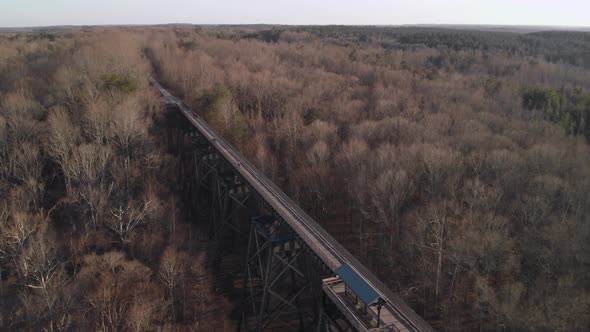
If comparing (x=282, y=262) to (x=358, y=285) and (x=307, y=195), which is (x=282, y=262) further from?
(x=307, y=195)

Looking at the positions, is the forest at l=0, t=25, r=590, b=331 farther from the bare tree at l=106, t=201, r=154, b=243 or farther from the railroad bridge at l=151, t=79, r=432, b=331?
the railroad bridge at l=151, t=79, r=432, b=331

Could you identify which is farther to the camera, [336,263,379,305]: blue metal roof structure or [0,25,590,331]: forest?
[0,25,590,331]: forest

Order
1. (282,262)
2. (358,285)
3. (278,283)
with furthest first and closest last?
(278,283) → (282,262) → (358,285)

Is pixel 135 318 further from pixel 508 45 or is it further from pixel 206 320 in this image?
pixel 508 45

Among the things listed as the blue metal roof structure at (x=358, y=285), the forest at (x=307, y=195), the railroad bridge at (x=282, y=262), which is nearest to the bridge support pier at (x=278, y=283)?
the railroad bridge at (x=282, y=262)

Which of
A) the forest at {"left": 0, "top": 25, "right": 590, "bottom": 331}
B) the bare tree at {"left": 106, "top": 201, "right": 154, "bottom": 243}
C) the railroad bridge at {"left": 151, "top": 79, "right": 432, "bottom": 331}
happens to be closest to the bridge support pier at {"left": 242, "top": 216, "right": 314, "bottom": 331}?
the railroad bridge at {"left": 151, "top": 79, "right": 432, "bottom": 331}

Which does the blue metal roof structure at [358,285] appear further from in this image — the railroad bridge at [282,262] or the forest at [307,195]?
the forest at [307,195]

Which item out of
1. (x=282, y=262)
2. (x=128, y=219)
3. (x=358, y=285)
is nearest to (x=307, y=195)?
(x=282, y=262)
